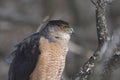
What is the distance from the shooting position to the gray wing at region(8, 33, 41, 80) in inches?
289

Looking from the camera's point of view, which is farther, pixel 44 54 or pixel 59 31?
pixel 59 31

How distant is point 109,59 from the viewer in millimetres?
6648

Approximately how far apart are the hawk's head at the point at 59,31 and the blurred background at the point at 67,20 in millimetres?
4894

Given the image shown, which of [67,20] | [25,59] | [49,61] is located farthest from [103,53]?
[67,20]

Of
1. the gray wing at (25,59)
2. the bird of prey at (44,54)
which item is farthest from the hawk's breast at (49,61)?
the gray wing at (25,59)

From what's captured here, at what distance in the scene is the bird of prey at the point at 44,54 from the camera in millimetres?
7177

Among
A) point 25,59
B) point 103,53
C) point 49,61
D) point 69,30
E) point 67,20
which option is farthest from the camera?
point 67,20

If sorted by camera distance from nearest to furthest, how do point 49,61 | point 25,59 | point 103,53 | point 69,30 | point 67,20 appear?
1. point 103,53
2. point 49,61
3. point 69,30
4. point 25,59
5. point 67,20

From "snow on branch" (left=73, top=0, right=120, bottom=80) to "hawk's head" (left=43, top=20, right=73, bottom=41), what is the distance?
0.63 meters

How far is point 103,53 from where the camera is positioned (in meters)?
6.72

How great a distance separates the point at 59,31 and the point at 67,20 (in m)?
7.17

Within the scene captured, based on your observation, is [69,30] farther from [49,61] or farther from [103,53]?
[103,53]

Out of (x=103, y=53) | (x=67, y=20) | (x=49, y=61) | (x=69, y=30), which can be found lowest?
(x=103, y=53)

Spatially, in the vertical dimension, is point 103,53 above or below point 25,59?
below
